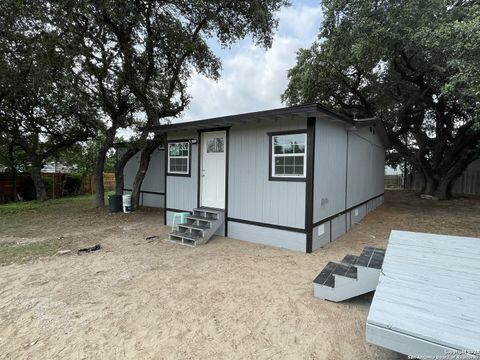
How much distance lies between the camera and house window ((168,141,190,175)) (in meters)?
6.75

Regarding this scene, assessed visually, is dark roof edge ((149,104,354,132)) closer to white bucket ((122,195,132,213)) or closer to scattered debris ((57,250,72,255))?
scattered debris ((57,250,72,255))

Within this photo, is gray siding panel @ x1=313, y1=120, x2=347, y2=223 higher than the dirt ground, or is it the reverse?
gray siding panel @ x1=313, y1=120, x2=347, y2=223

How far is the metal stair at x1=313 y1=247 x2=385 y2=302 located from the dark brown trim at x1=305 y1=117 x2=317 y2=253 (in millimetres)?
1549

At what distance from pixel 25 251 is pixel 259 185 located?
467 centimetres

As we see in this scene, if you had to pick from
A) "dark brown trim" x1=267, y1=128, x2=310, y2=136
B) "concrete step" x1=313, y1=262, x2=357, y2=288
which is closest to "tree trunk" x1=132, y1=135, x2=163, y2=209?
"dark brown trim" x1=267, y1=128, x2=310, y2=136

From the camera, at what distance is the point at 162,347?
88.4 inches

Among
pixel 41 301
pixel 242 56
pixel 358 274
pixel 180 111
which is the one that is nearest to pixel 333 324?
pixel 358 274

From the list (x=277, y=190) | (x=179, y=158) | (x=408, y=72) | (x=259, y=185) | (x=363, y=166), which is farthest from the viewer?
(x=408, y=72)

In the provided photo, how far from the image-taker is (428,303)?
6.10 feet

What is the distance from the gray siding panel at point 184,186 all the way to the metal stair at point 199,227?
0.52m

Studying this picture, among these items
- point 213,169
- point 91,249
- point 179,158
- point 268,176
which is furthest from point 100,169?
point 268,176

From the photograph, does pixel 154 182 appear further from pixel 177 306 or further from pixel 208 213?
pixel 177 306

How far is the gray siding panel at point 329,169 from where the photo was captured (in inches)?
196

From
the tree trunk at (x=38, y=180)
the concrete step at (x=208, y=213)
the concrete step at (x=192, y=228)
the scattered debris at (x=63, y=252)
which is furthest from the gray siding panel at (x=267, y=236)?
the tree trunk at (x=38, y=180)
